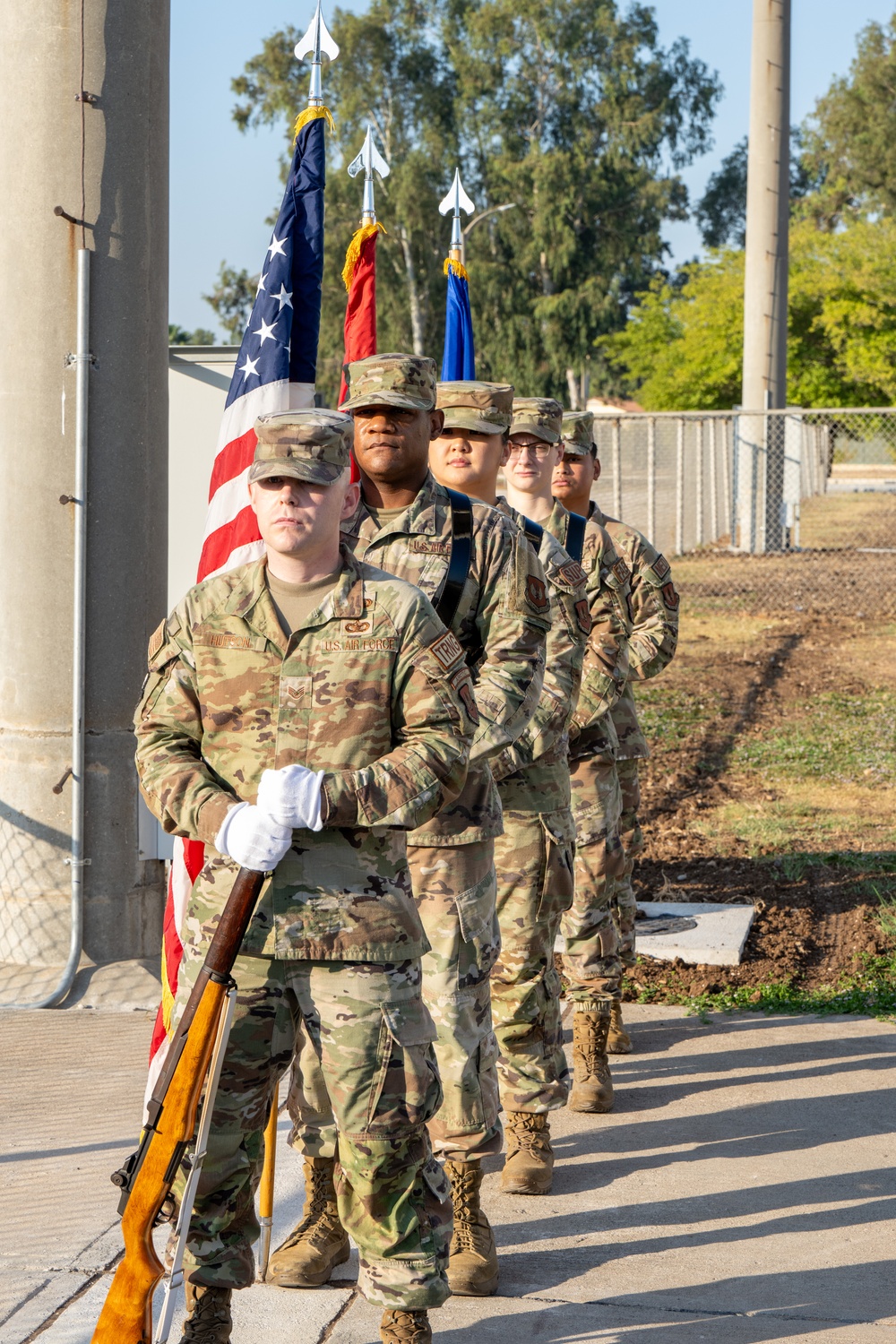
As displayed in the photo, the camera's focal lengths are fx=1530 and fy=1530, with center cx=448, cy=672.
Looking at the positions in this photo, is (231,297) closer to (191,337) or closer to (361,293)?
(191,337)

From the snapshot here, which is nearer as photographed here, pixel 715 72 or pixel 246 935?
pixel 246 935

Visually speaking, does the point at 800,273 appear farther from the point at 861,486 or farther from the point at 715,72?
the point at 715,72

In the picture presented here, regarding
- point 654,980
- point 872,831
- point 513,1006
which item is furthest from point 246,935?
point 872,831

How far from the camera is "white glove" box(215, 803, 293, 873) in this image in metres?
2.91

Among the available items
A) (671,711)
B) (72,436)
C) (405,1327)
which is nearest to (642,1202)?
(405,1327)

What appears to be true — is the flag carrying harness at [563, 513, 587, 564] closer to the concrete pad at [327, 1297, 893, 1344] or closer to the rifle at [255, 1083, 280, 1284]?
the rifle at [255, 1083, 280, 1284]

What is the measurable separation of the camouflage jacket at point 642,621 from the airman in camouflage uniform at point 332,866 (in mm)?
2712

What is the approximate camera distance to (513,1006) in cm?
437

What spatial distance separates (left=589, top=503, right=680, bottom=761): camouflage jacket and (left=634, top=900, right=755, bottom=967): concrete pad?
3.48 ft

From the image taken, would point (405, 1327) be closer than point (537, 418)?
Yes

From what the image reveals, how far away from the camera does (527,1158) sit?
14.4 feet

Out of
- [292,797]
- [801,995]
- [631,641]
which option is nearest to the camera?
[292,797]

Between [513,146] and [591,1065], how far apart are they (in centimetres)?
4762

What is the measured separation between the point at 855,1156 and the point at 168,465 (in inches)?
150
